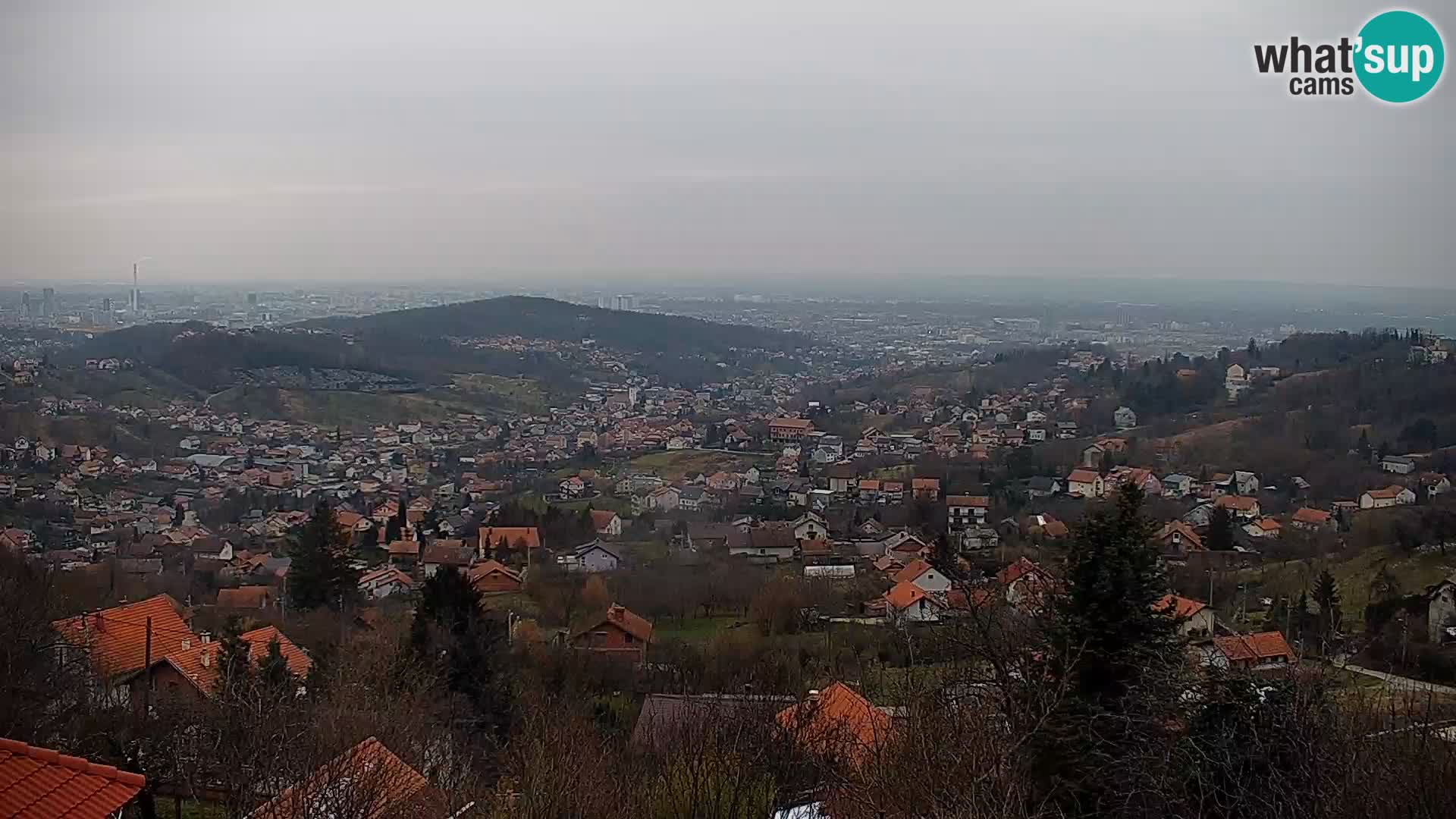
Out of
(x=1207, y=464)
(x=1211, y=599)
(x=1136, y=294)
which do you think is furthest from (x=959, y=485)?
(x=1136, y=294)

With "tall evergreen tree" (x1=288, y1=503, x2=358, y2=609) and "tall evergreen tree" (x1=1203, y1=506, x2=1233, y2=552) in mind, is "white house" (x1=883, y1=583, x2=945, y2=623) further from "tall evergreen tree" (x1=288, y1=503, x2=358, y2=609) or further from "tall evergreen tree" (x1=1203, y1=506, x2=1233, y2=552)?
"tall evergreen tree" (x1=288, y1=503, x2=358, y2=609)

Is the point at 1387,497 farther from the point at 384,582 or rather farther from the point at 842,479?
the point at 384,582

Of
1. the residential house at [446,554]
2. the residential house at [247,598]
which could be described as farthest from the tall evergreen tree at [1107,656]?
the residential house at [446,554]

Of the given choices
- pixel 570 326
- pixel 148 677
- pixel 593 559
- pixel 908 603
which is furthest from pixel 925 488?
pixel 570 326

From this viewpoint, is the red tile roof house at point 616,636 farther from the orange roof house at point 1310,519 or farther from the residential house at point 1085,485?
the orange roof house at point 1310,519

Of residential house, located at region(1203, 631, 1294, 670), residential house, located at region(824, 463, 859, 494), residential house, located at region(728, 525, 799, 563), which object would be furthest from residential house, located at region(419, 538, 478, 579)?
residential house, located at region(1203, 631, 1294, 670)

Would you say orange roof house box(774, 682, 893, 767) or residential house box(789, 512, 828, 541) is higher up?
orange roof house box(774, 682, 893, 767)
